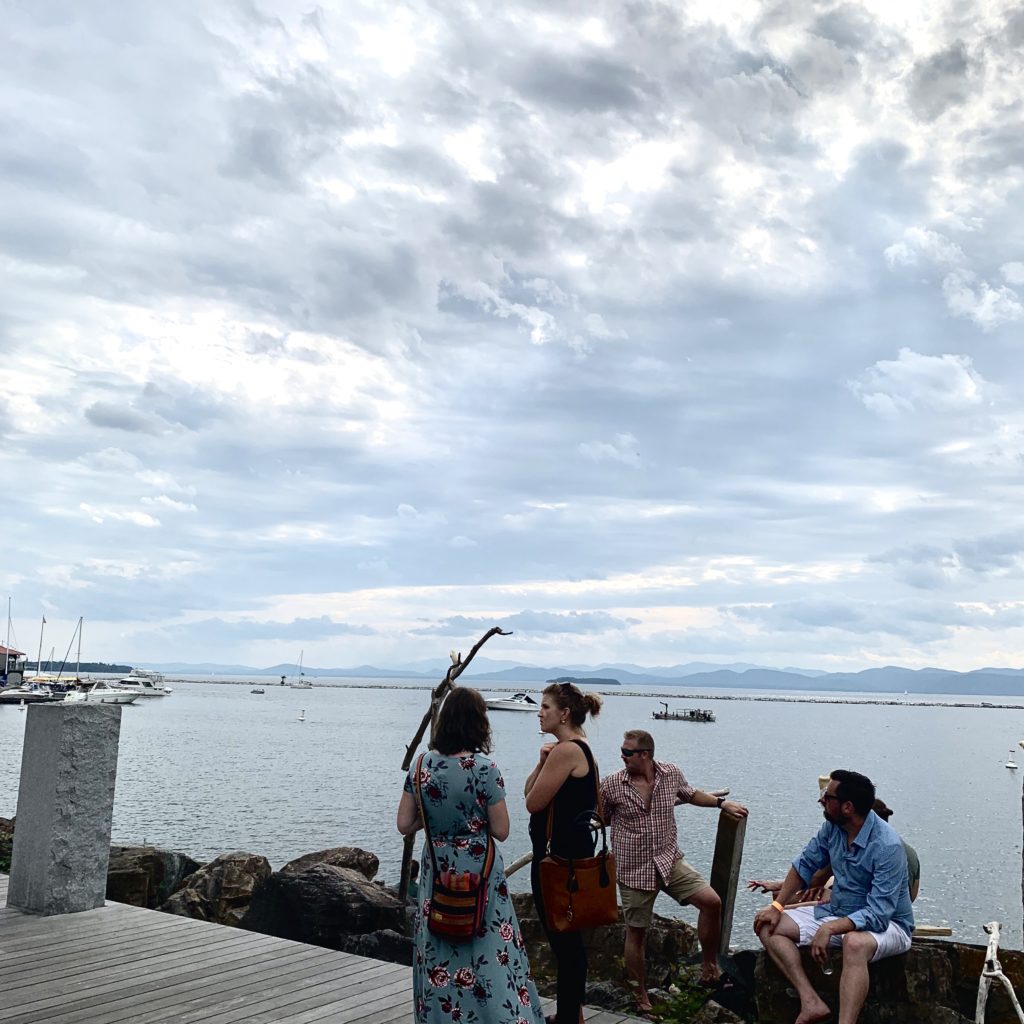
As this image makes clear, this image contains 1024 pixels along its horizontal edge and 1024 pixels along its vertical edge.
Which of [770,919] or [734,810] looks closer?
[770,919]

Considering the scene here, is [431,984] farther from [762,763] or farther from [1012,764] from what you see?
[1012,764]

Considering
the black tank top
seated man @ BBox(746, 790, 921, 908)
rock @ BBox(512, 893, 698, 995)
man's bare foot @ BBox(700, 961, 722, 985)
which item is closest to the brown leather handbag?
the black tank top

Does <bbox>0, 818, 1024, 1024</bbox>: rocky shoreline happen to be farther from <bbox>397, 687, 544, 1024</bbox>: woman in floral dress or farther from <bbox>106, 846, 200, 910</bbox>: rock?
<bbox>397, 687, 544, 1024</bbox>: woman in floral dress

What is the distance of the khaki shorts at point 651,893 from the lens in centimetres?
669

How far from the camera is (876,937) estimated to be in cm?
561

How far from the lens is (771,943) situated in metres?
5.96

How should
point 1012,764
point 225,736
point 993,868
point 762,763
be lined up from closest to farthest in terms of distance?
1. point 993,868
2. point 762,763
3. point 1012,764
4. point 225,736

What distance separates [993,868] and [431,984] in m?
33.3

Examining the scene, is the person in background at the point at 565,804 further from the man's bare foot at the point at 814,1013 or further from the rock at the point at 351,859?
the rock at the point at 351,859

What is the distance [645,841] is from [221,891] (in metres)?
7.33

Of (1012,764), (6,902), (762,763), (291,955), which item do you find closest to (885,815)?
(291,955)

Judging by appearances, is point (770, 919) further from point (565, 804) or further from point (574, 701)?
point (574, 701)

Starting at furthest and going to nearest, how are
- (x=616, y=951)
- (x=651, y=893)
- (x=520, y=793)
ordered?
(x=520, y=793) < (x=616, y=951) < (x=651, y=893)

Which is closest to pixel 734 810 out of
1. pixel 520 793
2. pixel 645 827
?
pixel 645 827
